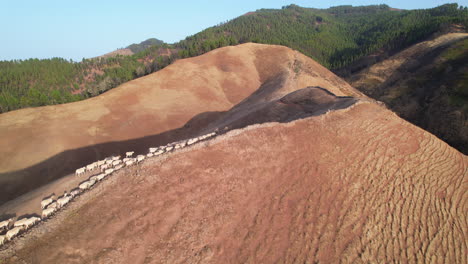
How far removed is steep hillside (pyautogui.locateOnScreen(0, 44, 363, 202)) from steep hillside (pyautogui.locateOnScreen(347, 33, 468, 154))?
1172 centimetres

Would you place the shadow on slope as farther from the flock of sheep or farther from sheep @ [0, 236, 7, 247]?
sheep @ [0, 236, 7, 247]

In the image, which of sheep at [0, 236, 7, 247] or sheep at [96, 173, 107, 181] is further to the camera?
sheep at [96, 173, 107, 181]

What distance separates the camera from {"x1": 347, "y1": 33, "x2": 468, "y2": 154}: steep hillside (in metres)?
29.6

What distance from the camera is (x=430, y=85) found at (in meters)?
44.8

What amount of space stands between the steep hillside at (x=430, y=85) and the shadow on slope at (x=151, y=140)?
17.1 metres

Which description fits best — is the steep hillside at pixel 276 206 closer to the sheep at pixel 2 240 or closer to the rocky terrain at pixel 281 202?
the rocky terrain at pixel 281 202

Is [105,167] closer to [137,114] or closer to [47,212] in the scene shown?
[47,212]

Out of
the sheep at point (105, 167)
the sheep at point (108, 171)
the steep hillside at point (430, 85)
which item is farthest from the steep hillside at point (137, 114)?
the sheep at point (108, 171)

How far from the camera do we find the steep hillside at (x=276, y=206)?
8297 millimetres

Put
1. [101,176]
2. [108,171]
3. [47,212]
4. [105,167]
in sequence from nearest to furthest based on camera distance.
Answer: [47,212]
[101,176]
[108,171]
[105,167]

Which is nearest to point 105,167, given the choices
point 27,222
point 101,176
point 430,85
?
point 101,176

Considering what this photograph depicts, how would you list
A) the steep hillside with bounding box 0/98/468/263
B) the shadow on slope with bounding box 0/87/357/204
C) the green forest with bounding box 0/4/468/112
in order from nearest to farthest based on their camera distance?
the steep hillside with bounding box 0/98/468/263 < the shadow on slope with bounding box 0/87/357/204 < the green forest with bounding box 0/4/468/112

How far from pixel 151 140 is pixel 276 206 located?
21882mm

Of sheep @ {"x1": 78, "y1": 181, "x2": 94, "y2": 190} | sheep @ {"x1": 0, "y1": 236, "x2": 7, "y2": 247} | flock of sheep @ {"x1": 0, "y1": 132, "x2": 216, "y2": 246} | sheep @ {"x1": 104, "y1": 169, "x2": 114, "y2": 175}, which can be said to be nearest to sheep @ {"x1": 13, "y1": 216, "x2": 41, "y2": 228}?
flock of sheep @ {"x1": 0, "y1": 132, "x2": 216, "y2": 246}
